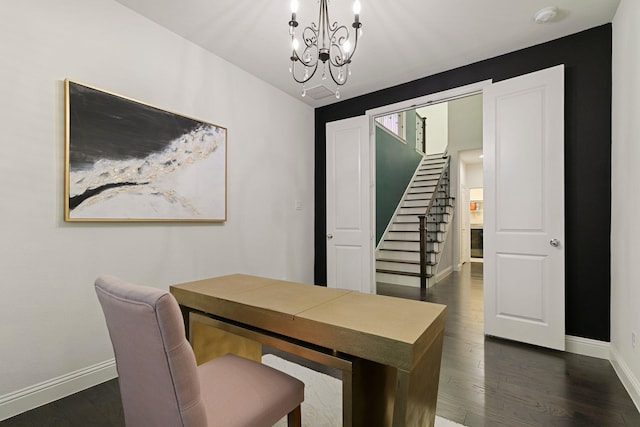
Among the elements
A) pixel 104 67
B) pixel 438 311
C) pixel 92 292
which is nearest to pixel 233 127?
pixel 104 67

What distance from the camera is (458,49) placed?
284 centimetres

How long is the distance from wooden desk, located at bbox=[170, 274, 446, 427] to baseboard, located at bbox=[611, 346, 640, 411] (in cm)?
151

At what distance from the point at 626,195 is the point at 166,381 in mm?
2902

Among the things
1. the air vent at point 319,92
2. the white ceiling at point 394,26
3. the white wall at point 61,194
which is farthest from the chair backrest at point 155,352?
the air vent at point 319,92

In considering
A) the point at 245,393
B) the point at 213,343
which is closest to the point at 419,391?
the point at 245,393

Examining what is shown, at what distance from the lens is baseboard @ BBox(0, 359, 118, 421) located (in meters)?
1.73

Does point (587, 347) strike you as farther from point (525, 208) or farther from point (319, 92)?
point (319, 92)

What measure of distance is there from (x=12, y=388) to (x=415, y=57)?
394 centimetres

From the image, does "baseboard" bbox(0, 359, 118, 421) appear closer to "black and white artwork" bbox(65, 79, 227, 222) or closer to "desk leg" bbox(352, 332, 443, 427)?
"black and white artwork" bbox(65, 79, 227, 222)

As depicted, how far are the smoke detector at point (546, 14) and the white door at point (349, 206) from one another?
6.13 feet

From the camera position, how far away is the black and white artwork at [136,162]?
200 cm

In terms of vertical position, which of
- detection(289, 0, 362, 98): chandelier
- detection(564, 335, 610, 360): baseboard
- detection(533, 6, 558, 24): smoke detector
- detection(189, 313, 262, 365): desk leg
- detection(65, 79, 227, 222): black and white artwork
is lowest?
detection(564, 335, 610, 360): baseboard

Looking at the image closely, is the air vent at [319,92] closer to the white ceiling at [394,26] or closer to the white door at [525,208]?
the white ceiling at [394,26]

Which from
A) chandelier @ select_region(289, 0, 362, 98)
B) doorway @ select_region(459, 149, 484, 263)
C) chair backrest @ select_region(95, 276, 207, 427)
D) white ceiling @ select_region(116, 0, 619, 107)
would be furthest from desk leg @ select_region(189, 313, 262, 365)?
doorway @ select_region(459, 149, 484, 263)
